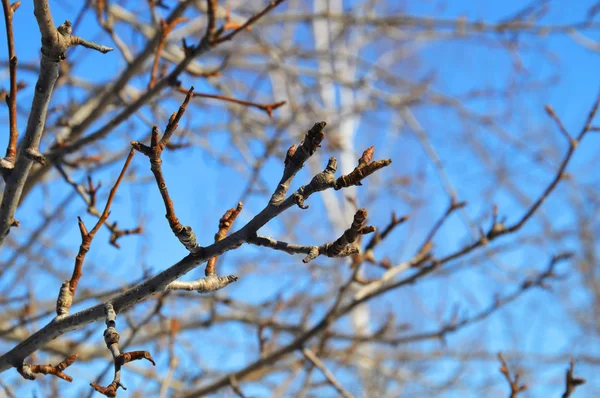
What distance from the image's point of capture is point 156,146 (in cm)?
86

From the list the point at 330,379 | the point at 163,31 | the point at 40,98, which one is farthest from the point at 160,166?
the point at 330,379

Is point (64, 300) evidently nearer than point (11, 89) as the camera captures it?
Yes

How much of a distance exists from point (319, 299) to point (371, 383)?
2.32 metres

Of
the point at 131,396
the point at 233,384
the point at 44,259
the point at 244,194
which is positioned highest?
the point at 44,259

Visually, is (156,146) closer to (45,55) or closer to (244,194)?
(45,55)

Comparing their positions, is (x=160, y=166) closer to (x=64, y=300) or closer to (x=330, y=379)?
(x=64, y=300)

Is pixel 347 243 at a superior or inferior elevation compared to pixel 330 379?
inferior

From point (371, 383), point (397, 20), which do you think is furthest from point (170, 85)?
point (371, 383)

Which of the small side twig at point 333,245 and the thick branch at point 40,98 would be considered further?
the thick branch at point 40,98

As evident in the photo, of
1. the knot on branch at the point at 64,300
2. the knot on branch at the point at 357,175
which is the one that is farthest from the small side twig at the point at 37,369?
the knot on branch at the point at 357,175

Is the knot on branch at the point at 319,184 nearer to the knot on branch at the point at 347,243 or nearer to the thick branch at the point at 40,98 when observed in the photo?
the knot on branch at the point at 347,243

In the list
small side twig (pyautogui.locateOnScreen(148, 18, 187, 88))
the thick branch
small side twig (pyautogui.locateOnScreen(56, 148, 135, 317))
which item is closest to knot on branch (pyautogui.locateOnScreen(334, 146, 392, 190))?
small side twig (pyautogui.locateOnScreen(56, 148, 135, 317))

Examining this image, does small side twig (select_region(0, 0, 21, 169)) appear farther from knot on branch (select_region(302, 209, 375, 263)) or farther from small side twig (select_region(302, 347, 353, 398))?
small side twig (select_region(302, 347, 353, 398))

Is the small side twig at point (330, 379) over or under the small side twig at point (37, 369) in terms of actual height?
over
